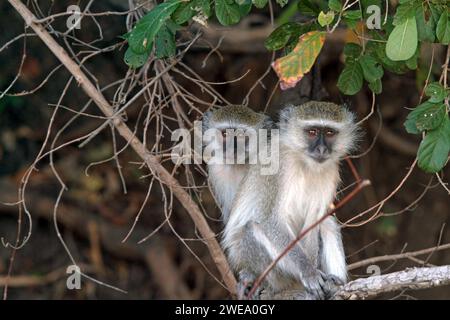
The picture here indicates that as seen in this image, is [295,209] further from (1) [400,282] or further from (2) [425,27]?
(2) [425,27]

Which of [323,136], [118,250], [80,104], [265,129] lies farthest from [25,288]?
[323,136]

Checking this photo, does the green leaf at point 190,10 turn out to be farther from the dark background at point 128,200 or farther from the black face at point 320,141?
the dark background at point 128,200

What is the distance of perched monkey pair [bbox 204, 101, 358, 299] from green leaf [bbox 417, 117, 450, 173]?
80 centimetres

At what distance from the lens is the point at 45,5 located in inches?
277

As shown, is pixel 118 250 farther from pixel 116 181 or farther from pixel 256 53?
pixel 256 53

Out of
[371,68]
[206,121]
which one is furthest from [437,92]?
[206,121]

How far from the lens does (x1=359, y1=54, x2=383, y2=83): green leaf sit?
4.36 meters

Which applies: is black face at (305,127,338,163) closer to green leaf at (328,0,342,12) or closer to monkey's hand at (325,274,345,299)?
monkey's hand at (325,274,345,299)

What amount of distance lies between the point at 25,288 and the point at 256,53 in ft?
9.81

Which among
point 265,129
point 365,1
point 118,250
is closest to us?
point 365,1

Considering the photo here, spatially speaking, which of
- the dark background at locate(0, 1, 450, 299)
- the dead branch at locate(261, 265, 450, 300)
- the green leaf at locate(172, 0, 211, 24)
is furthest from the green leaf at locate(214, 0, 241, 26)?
the dark background at locate(0, 1, 450, 299)

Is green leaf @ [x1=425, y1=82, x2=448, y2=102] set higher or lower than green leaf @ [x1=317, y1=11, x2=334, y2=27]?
lower

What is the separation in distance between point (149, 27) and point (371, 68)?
45.6 inches

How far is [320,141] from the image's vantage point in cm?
465
